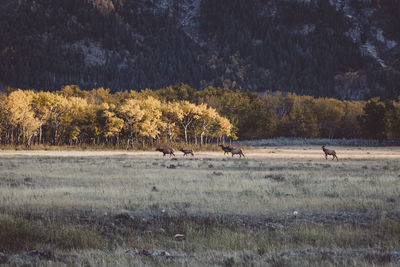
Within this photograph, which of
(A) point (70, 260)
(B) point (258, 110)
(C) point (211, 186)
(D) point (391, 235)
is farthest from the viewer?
(B) point (258, 110)

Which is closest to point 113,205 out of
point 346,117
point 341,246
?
point 341,246

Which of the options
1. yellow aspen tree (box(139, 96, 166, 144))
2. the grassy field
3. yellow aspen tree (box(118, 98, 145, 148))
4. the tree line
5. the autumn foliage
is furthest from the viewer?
the tree line

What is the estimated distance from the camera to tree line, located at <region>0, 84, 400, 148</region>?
85569mm

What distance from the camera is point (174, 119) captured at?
93000 millimetres

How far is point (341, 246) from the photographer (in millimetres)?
11234

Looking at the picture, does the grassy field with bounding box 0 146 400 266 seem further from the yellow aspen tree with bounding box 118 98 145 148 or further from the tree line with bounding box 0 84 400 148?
the tree line with bounding box 0 84 400 148

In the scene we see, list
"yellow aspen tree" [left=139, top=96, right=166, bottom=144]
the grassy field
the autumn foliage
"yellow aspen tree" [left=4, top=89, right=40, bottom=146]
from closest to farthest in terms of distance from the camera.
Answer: the grassy field
"yellow aspen tree" [left=4, top=89, right=40, bottom=146]
the autumn foliage
"yellow aspen tree" [left=139, top=96, right=166, bottom=144]

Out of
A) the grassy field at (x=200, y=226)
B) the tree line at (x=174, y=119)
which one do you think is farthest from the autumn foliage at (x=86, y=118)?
the grassy field at (x=200, y=226)

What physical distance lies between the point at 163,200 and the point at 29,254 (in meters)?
8.57

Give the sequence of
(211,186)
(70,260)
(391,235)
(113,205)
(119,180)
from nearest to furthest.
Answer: (70,260), (391,235), (113,205), (211,186), (119,180)

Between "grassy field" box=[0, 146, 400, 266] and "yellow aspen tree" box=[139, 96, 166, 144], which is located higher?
"yellow aspen tree" box=[139, 96, 166, 144]

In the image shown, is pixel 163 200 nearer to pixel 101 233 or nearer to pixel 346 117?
pixel 101 233

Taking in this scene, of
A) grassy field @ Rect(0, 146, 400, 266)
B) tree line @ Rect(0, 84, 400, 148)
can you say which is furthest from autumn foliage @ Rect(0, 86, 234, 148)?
grassy field @ Rect(0, 146, 400, 266)

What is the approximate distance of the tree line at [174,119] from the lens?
85569 millimetres
